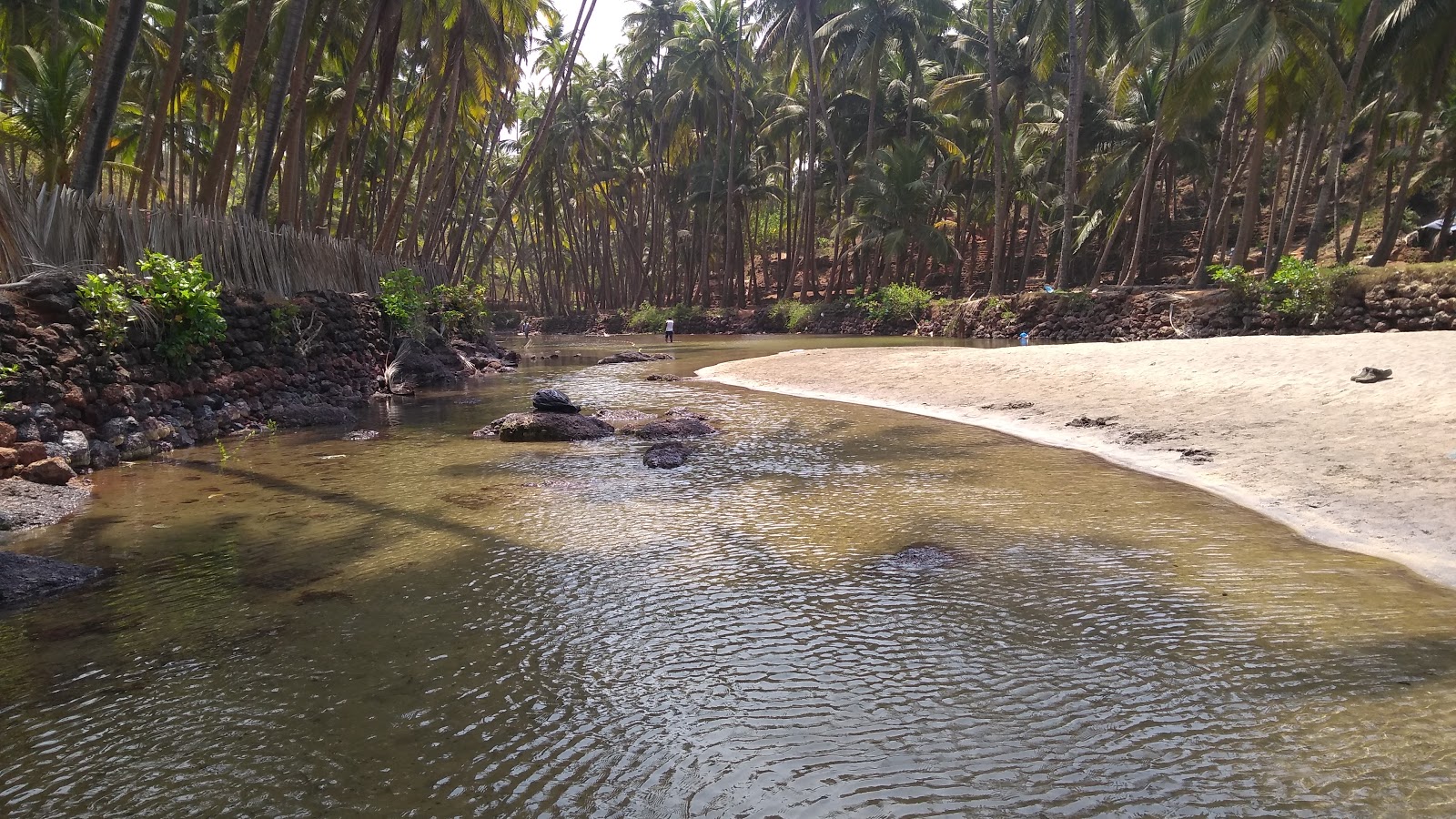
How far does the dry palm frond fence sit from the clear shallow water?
4040mm

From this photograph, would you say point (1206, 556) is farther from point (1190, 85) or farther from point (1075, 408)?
point (1190, 85)

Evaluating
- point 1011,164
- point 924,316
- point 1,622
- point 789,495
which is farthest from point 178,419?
point 1011,164

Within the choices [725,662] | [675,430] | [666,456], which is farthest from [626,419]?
[725,662]

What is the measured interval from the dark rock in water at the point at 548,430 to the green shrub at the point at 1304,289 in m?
16.7

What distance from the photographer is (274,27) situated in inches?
765

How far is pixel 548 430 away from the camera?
10.9 metres

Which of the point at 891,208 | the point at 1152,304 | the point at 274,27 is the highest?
the point at 274,27

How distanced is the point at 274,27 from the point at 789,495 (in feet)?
64.2

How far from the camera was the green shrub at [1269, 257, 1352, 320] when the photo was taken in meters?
17.9

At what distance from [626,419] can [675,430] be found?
6.28 ft

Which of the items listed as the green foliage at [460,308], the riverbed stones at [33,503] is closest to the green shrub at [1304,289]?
the green foliage at [460,308]

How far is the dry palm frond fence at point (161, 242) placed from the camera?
9031mm

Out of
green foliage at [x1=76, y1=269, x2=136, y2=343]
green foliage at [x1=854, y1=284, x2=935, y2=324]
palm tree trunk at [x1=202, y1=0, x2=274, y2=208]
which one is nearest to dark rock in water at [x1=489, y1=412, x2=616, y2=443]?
green foliage at [x1=76, y1=269, x2=136, y2=343]

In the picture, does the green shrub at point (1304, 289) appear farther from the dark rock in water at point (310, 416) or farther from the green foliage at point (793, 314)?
the green foliage at point (793, 314)
